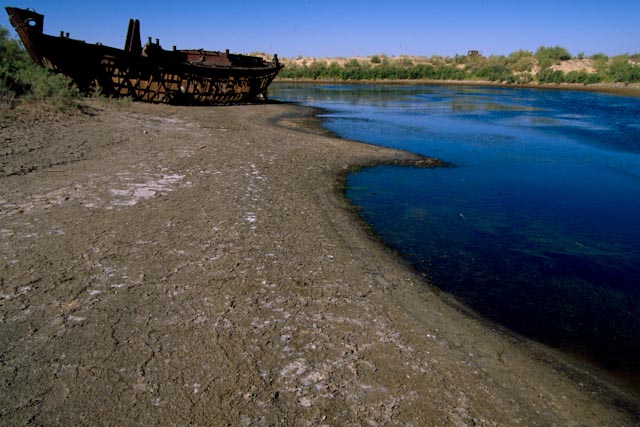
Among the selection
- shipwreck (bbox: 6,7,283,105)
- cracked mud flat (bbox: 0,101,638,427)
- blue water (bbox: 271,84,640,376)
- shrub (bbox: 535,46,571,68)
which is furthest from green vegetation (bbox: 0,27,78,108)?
shrub (bbox: 535,46,571,68)

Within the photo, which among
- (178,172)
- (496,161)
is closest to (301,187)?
(178,172)

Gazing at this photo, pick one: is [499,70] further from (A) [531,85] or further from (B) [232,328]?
(B) [232,328]

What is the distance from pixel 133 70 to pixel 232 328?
56.9 ft

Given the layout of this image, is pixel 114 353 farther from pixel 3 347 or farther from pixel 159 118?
pixel 159 118

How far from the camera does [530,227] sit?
7105 mm

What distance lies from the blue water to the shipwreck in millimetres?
9076

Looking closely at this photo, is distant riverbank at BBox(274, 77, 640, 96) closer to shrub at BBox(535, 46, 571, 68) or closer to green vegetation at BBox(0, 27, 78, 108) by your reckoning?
shrub at BBox(535, 46, 571, 68)

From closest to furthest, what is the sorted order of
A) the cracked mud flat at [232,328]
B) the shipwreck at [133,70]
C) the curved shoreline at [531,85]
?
1. the cracked mud flat at [232,328]
2. the shipwreck at [133,70]
3. the curved shoreline at [531,85]

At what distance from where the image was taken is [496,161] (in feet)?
39.4

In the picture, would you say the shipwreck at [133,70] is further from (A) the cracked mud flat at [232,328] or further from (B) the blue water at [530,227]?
(A) the cracked mud flat at [232,328]

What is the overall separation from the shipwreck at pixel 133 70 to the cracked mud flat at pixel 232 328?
1152cm

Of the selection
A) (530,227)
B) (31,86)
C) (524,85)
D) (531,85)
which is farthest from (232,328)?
(524,85)

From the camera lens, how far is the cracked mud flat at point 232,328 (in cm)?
264

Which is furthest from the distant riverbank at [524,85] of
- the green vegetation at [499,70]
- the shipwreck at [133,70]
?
the shipwreck at [133,70]
